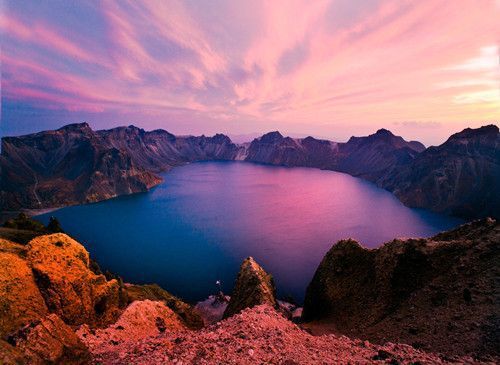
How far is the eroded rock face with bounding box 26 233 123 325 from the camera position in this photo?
34.6m

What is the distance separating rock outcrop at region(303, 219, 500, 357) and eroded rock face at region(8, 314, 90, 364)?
96.9 feet

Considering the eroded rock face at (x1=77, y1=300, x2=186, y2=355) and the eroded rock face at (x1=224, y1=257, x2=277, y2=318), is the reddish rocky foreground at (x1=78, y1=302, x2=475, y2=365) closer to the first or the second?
the eroded rock face at (x1=77, y1=300, x2=186, y2=355)

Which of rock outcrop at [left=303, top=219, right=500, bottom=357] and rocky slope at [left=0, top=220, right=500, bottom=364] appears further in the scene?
rock outcrop at [left=303, top=219, right=500, bottom=357]

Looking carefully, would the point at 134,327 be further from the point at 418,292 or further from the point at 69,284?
the point at 418,292

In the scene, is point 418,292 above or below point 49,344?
above

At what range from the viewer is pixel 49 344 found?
19844 mm

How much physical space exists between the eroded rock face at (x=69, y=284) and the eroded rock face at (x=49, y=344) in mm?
15510

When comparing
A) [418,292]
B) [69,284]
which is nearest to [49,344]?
[69,284]

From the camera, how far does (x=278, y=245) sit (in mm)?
124250

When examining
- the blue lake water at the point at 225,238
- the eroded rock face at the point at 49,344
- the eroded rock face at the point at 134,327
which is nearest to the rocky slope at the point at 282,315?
the eroded rock face at the point at 49,344

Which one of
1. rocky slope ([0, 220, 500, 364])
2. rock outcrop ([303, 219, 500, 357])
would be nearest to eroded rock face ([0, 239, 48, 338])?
rocky slope ([0, 220, 500, 364])

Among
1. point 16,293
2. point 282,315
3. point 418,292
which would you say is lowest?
point 282,315

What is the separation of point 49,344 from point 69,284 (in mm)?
19907

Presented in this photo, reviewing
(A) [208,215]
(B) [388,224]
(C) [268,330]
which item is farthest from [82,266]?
(B) [388,224]
